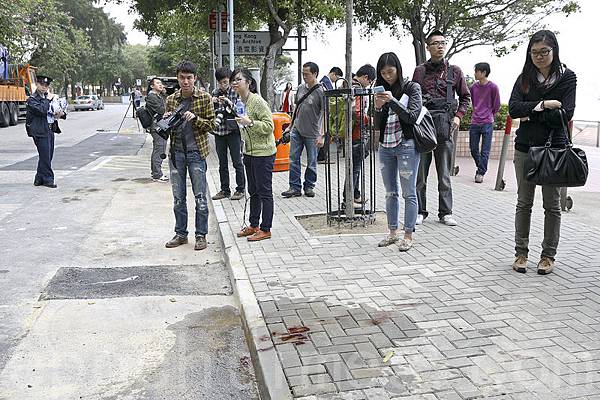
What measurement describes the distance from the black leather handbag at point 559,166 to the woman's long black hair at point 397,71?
146cm

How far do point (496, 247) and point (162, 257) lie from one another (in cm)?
333

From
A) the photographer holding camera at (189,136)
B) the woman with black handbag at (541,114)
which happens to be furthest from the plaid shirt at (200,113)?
the woman with black handbag at (541,114)

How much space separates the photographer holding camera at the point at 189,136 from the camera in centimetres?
623

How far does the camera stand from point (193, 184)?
6520 millimetres

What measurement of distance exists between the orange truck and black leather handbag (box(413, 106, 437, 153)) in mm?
25427

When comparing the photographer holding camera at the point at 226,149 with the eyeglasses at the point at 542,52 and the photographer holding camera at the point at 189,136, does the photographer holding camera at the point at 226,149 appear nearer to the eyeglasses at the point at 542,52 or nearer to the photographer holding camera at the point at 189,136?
the photographer holding camera at the point at 189,136

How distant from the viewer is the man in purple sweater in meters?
10.2

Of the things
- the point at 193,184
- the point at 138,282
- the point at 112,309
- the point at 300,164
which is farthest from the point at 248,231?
the point at 300,164

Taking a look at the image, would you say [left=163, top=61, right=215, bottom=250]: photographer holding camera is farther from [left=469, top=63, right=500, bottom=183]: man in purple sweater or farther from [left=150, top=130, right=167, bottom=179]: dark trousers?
[left=469, top=63, right=500, bottom=183]: man in purple sweater

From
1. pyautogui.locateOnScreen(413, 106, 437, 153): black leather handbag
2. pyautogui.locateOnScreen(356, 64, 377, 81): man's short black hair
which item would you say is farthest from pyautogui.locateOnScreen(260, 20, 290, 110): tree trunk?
pyautogui.locateOnScreen(413, 106, 437, 153): black leather handbag

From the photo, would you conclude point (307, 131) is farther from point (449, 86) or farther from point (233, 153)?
point (449, 86)

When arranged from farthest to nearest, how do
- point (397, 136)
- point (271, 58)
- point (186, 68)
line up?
point (271, 58) → point (186, 68) → point (397, 136)

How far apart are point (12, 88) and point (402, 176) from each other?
89.4 feet

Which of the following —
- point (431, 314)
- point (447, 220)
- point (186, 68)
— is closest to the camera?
point (431, 314)
